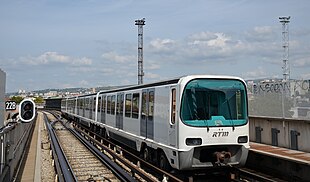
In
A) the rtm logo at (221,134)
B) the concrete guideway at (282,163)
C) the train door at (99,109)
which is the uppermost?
the train door at (99,109)

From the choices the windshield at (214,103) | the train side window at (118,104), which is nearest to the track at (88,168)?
the train side window at (118,104)

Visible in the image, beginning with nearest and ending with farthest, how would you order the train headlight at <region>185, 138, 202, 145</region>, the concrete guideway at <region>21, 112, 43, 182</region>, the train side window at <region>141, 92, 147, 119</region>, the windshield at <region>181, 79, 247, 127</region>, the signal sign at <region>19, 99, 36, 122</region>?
the signal sign at <region>19, 99, 36, 122</region> < the train headlight at <region>185, 138, 202, 145</region> < the windshield at <region>181, 79, 247, 127</region> < the concrete guideway at <region>21, 112, 43, 182</region> < the train side window at <region>141, 92, 147, 119</region>

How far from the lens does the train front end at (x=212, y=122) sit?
9.08 metres

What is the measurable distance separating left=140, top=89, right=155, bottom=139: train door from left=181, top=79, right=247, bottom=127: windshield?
2.25 m

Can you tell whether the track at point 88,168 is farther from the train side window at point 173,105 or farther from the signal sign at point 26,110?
the signal sign at point 26,110

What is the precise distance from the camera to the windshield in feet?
30.3

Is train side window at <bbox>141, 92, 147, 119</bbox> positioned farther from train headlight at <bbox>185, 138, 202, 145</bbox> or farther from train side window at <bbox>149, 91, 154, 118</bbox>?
train headlight at <bbox>185, 138, 202, 145</bbox>

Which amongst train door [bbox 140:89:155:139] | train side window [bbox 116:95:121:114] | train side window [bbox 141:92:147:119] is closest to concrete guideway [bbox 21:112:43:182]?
train door [bbox 140:89:155:139]

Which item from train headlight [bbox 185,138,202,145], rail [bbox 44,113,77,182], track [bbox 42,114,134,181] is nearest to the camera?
train headlight [bbox 185,138,202,145]

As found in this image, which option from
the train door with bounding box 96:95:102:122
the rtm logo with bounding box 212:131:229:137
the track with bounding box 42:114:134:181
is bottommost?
the track with bounding box 42:114:134:181

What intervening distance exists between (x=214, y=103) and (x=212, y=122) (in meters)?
0.55

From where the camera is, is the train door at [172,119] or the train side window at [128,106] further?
the train side window at [128,106]

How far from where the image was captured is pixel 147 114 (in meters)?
11.8

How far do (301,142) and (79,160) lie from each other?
898cm
